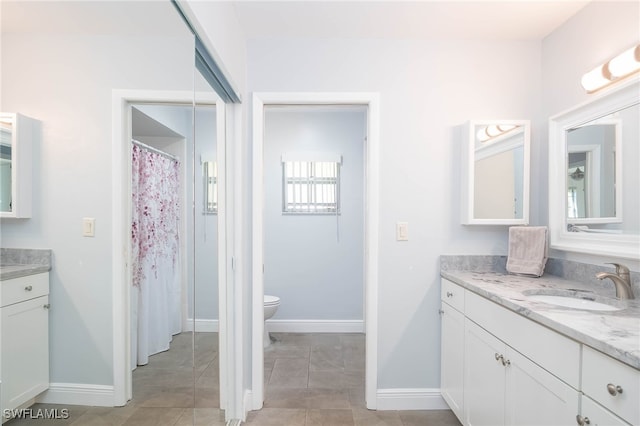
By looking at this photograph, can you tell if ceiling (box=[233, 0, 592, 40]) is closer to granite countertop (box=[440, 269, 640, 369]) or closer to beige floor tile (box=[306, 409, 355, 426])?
granite countertop (box=[440, 269, 640, 369])

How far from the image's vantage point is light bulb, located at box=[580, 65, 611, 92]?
68.2 inches

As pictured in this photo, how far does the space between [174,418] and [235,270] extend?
0.97m

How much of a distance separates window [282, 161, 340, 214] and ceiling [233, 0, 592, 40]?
1616 millimetres

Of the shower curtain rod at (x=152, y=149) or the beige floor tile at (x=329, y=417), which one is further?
the beige floor tile at (x=329, y=417)

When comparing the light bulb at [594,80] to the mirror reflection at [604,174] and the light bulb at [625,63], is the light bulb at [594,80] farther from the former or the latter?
the mirror reflection at [604,174]

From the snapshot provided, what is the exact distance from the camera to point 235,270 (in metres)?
2.12

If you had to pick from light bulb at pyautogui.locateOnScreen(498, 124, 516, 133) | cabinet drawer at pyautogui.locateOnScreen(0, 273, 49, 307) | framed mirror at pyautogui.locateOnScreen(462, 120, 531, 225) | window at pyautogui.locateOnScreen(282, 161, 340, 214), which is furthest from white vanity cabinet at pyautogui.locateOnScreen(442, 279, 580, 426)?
window at pyautogui.locateOnScreen(282, 161, 340, 214)

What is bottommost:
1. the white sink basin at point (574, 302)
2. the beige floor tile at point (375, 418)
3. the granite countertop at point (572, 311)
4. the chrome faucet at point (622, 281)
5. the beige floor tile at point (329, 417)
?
the beige floor tile at point (375, 418)

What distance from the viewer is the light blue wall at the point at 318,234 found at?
3.74 metres

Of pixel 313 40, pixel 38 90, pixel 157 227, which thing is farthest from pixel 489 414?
pixel 313 40

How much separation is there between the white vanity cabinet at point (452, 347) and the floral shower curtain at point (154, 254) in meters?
1.50

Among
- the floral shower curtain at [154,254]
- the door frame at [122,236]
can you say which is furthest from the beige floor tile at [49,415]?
the floral shower curtain at [154,254]

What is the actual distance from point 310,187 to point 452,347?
2.16 metres

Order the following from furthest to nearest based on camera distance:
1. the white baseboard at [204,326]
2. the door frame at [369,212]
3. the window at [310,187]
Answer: the window at [310,187] < the door frame at [369,212] < the white baseboard at [204,326]
